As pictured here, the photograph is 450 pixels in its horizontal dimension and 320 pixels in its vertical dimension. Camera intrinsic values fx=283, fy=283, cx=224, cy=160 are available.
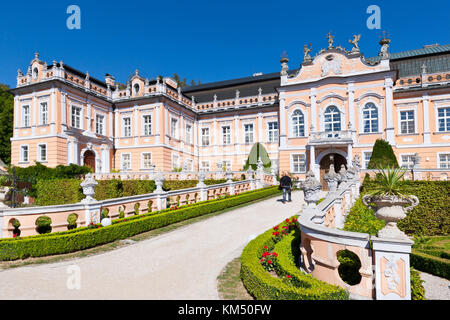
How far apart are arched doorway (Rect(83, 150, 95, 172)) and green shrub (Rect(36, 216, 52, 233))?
738 inches

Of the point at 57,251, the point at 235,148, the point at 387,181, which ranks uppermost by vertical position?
the point at 235,148

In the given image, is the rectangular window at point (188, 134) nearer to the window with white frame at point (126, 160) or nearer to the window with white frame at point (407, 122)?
the window with white frame at point (126, 160)

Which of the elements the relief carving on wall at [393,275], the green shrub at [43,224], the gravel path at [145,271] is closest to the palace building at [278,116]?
the gravel path at [145,271]

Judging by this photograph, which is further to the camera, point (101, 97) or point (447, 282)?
point (101, 97)

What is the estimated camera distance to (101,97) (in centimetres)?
2800

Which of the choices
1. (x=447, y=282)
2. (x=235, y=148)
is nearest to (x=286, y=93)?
(x=235, y=148)

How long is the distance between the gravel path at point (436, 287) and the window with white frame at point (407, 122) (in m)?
20.4

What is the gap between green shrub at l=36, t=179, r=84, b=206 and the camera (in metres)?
20.6

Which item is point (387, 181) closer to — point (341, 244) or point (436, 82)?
point (341, 244)

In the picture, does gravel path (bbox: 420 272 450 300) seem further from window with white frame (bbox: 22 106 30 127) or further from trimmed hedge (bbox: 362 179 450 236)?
window with white frame (bbox: 22 106 30 127)

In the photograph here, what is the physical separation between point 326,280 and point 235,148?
2667 cm

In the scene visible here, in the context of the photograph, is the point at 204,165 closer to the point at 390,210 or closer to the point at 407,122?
the point at 407,122

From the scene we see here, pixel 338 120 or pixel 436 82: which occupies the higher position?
pixel 436 82

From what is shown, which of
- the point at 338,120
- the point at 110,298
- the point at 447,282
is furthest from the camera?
the point at 338,120
